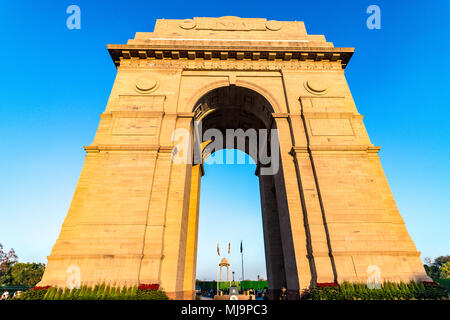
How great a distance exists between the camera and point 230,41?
69.4 ft

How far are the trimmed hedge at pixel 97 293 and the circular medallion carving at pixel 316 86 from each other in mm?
17048

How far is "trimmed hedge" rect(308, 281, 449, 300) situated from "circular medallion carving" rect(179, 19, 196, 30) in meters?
23.3

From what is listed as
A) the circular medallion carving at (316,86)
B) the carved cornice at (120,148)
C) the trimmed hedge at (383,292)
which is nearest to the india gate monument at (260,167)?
the carved cornice at (120,148)

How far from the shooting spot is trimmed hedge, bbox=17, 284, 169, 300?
10.6 meters

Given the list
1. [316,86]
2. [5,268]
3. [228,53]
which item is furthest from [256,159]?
[5,268]

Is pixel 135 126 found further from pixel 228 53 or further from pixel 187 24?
pixel 187 24

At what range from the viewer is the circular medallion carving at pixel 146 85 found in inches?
714

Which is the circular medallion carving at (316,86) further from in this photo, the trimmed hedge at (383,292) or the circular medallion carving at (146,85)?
the trimmed hedge at (383,292)

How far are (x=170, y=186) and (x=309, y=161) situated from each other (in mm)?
9251

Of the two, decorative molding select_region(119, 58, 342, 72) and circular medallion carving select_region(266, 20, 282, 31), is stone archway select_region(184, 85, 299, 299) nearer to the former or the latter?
decorative molding select_region(119, 58, 342, 72)

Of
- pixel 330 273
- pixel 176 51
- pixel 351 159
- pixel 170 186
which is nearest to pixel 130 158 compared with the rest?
pixel 170 186

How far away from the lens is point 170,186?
14.9 m

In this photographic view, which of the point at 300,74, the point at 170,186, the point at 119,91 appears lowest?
the point at 170,186
